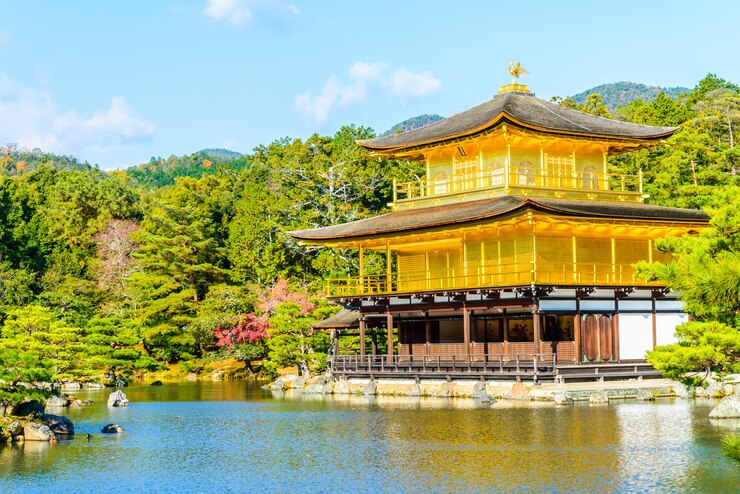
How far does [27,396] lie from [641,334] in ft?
71.7

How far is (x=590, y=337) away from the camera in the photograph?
36.4 meters

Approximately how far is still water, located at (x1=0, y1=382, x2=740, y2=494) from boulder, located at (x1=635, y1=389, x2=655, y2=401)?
5.42ft

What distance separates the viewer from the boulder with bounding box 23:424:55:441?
24766 mm

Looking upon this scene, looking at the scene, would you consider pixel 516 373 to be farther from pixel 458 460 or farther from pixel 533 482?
pixel 533 482

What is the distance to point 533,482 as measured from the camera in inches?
719

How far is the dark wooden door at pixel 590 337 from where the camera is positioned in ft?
119

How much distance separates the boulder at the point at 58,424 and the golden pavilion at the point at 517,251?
13970 mm

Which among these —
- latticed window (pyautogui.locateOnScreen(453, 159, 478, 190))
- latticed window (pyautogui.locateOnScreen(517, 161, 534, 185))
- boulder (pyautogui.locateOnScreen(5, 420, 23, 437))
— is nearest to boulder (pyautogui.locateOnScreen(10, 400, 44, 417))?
boulder (pyautogui.locateOnScreen(5, 420, 23, 437))

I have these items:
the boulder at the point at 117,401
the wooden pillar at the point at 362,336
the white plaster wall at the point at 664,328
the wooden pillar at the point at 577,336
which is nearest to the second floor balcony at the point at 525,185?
the wooden pillar at the point at 362,336

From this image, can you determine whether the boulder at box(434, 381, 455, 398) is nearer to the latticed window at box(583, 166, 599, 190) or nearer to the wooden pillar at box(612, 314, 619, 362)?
the wooden pillar at box(612, 314, 619, 362)

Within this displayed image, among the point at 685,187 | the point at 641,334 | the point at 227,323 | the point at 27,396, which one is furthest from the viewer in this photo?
the point at 227,323

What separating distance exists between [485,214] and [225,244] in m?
31.7

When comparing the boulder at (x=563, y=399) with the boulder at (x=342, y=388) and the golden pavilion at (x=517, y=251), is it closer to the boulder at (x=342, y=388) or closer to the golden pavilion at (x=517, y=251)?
the golden pavilion at (x=517, y=251)

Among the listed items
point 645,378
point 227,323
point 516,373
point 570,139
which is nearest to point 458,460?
point 516,373
